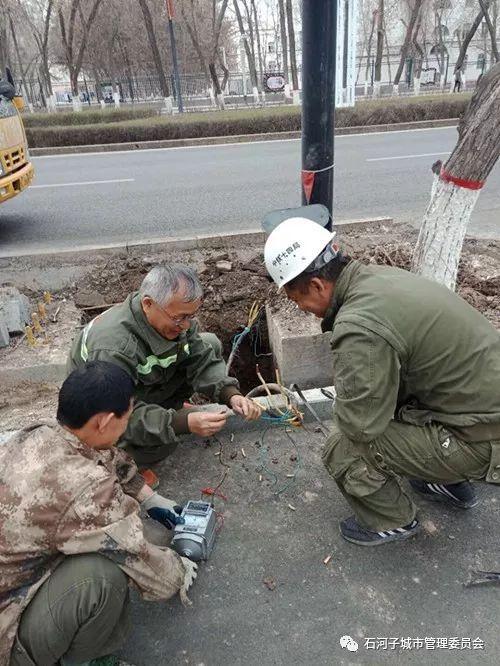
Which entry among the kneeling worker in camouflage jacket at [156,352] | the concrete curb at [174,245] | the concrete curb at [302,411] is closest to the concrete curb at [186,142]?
the concrete curb at [174,245]

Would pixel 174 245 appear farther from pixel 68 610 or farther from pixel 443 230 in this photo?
pixel 68 610

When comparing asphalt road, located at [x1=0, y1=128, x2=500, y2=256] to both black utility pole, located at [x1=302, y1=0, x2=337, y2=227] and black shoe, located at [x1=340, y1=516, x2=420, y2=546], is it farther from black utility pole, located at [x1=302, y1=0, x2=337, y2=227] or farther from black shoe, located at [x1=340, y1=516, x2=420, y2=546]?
black shoe, located at [x1=340, y1=516, x2=420, y2=546]

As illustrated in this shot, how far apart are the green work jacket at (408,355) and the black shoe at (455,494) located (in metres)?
0.59

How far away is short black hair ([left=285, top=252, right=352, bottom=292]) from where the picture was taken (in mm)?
2238

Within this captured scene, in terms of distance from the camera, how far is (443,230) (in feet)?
11.8

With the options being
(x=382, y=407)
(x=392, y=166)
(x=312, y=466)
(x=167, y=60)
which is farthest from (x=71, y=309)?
(x=167, y=60)

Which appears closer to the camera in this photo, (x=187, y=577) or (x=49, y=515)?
(x=49, y=515)

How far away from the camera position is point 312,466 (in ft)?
10.1

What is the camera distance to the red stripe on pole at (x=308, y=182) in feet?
11.8

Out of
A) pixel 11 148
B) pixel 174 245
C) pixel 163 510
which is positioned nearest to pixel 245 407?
pixel 163 510

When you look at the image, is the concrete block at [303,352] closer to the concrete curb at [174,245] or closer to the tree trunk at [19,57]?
the concrete curb at [174,245]

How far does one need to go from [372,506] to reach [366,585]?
0.35 meters

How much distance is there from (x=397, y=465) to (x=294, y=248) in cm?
108

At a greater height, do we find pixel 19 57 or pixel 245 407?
pixel 19 57
